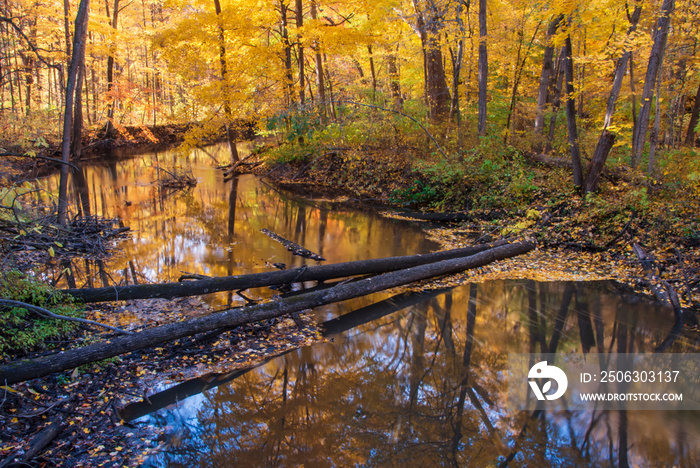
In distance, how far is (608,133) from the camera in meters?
9.70

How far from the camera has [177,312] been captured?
640 cm

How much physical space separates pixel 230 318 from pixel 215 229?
7.02 m

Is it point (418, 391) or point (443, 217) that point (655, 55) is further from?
point (418, 391)

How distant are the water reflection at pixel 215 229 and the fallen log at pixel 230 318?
158 cm

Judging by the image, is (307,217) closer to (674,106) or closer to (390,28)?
(390,28)

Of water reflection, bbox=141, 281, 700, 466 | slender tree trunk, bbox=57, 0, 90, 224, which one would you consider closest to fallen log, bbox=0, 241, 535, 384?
water reflection, bbox=141, 281, 700, 466

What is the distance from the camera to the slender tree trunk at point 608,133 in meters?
9.27

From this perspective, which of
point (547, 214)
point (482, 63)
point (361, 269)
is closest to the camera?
point (361, 269)

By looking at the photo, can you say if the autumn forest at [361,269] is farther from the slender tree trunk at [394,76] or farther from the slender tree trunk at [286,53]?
the slender tree trunk at [394,76]

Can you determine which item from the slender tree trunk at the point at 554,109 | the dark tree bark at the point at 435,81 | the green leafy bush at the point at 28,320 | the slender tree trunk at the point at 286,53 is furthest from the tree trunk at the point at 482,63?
the green leafy bush at the point at 28,320

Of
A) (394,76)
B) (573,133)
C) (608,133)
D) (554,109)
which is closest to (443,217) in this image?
(573,133)

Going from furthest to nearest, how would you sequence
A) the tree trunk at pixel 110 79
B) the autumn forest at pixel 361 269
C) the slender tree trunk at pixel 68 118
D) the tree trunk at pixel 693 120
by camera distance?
1. the tree trunk at pixel 110 79
2. the tree trunk at pixel 693 120
3. the slender tree trunk at pixel 68 118
4. the autumn forest at pixel 361 269

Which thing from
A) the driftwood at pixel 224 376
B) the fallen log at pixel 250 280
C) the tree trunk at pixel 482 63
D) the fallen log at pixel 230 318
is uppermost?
the tree trunk at pixel 482 63

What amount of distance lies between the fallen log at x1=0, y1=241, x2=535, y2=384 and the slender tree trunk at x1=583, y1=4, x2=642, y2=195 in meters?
3.36
